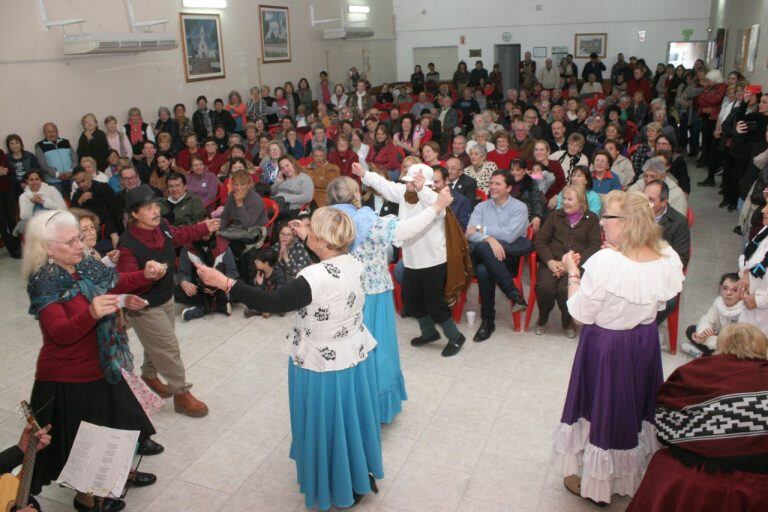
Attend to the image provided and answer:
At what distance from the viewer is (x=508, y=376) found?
446 centimetres

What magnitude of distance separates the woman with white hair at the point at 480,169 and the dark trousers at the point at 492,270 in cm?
123

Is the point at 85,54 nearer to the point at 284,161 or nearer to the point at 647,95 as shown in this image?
the point at 284,161

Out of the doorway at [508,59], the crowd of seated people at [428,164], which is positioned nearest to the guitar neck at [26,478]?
the crowd of seated people at [428,164]

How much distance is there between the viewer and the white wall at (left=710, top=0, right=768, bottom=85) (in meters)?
9.76

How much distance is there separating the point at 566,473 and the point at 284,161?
453 centimetres

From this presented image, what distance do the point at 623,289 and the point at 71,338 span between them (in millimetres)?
2346

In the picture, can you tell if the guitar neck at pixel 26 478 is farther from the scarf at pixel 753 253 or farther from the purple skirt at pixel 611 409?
the scarf at pixel 753 253

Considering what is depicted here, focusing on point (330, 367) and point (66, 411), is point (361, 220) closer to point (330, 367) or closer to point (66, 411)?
point (330, 367)

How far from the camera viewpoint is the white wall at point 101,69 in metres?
8.20

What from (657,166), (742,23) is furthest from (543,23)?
(657,166)

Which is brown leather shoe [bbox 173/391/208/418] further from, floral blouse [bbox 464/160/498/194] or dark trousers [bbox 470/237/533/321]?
floral blouse [bbox 464/160/498/194]

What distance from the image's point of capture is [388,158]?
816 centimetres

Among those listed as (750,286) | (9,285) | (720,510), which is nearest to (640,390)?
(720,510)

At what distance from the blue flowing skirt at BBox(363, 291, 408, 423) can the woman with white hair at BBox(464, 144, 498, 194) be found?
9.46 feet
